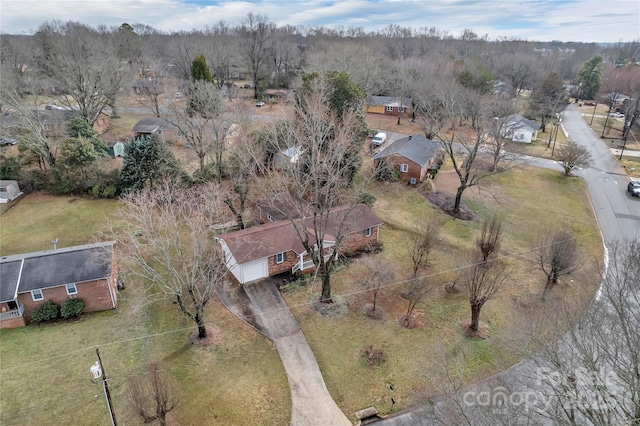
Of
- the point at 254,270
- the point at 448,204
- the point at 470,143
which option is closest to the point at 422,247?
the point at 254,270

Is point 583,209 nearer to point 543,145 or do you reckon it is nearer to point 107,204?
point 543,145

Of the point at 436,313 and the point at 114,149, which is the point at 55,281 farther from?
the point at 114,149

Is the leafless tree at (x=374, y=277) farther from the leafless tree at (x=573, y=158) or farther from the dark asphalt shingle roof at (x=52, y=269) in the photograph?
the leafless tree at (x=573, y=158)

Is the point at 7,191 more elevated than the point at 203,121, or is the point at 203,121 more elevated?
the point at 203,121

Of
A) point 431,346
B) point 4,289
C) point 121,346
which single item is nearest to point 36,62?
point 4,289

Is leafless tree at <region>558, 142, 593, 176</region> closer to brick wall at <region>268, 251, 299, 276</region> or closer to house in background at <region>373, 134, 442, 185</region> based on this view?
house in background at <region>373, 134, 442, 185</region>

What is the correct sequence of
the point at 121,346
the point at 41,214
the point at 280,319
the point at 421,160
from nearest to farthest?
the point at 121,346 → the point at 280,319 → the point at 41,214 → the point at 421,160
